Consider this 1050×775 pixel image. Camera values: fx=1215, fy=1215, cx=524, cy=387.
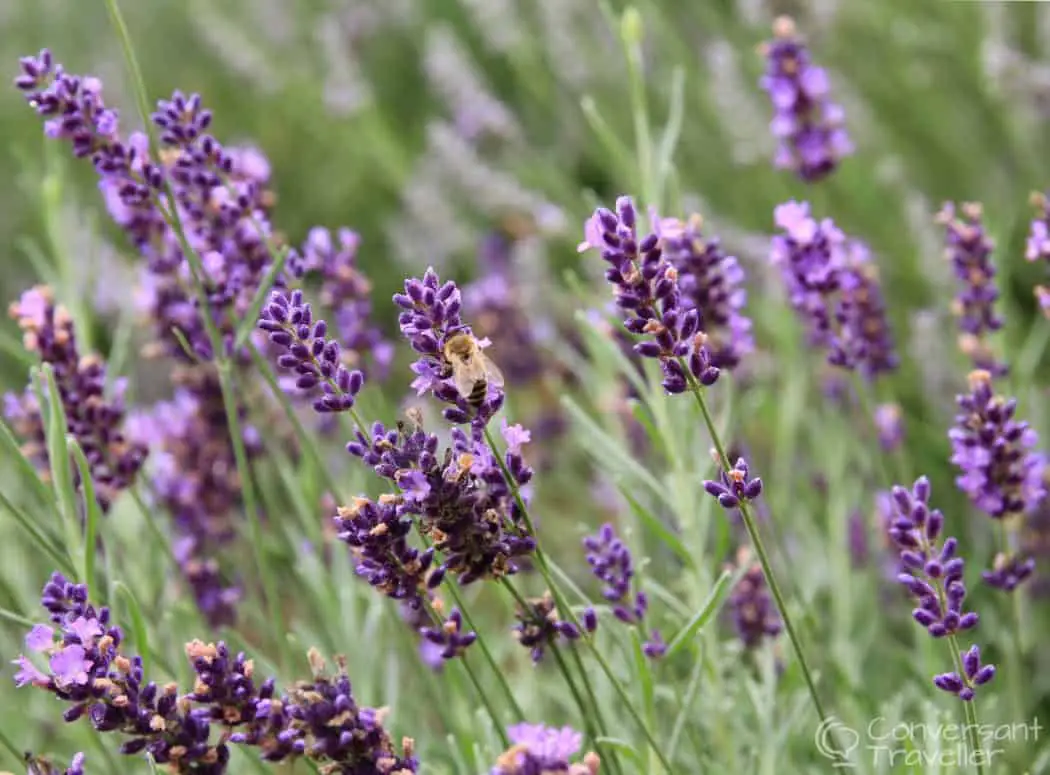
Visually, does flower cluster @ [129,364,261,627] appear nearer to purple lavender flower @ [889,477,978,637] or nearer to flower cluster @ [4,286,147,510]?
flower cluster @ [4,286,147,510]

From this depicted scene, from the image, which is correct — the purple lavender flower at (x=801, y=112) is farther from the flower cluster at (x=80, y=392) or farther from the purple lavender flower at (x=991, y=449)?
the flower cluster at (x=80, y=392)

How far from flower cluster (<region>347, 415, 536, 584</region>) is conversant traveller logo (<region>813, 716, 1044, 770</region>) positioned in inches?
19.1

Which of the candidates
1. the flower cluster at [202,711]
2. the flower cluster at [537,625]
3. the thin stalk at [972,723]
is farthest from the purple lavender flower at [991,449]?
the flower cluster at [202,711]

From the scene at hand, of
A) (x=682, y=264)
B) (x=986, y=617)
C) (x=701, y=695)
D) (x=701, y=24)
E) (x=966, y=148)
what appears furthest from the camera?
(x=701, y=24)

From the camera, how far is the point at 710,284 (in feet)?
5.04

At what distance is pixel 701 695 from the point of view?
1.69 metres

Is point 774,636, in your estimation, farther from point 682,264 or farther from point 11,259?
point 11,259

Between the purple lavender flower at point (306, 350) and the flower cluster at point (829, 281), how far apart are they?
627 mm

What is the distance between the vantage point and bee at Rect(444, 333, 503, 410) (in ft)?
3.53

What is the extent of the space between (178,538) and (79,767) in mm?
1083

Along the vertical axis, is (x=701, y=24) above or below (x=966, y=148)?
above

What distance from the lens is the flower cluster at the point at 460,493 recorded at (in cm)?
108

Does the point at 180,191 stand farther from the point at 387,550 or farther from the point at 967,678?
the point at 967,678

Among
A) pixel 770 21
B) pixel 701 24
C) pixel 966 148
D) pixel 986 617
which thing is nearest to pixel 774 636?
pixel 986 617
